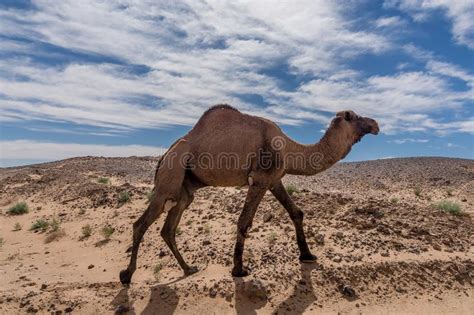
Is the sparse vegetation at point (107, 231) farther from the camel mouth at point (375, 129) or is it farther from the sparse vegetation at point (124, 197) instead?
the camel mouth at point (375, 129)

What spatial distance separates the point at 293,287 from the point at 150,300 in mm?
2238

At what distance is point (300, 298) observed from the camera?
5977 millimetres

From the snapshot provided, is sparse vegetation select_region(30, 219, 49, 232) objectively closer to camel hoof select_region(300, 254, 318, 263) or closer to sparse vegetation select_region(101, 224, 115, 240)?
Answer: sparse vegetation select_region(101, 224, 115, 240)

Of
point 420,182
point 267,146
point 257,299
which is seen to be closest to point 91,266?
point 257,299

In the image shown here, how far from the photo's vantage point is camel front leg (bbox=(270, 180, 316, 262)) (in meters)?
6.95

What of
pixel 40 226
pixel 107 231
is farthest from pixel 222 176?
pixel 40 226

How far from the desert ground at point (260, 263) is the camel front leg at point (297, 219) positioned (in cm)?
19

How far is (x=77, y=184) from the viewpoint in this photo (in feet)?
57.6

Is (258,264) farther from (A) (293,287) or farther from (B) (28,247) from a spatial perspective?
(B) (28,247)

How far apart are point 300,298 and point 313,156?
2.45 metres

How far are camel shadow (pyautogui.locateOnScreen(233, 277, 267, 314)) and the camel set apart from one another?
0.39 metres

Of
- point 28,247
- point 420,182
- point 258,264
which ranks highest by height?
point 420,182

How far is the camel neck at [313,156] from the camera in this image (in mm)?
7000

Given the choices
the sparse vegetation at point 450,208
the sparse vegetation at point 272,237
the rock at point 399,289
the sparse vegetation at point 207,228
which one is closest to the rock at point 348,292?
the rock at point 399,289
